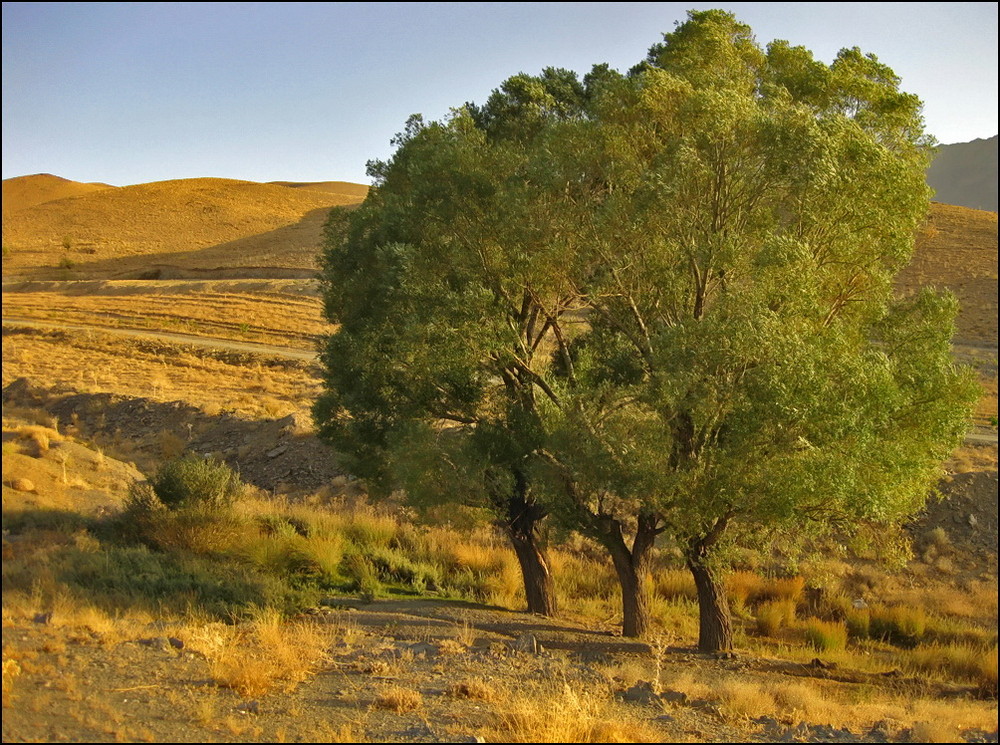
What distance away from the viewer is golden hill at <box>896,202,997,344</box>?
44494mm

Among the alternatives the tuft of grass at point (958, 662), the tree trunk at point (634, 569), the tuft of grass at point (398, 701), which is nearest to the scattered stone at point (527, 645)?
the tree trunk at point (634, 569)

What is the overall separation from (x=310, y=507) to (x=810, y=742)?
1544cm

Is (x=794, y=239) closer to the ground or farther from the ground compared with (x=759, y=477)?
farther from the ground

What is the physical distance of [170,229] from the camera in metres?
94.7

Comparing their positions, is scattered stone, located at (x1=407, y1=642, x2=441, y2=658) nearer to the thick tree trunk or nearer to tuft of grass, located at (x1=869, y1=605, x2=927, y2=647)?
the thick tree trunk

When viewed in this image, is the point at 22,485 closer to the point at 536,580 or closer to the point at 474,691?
the point at 536,580

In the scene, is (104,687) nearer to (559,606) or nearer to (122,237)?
(559,606)

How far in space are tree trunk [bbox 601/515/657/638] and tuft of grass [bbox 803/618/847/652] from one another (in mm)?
4692

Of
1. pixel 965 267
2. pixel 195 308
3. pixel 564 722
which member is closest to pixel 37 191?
pixel 195 308

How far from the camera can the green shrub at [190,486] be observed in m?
16.0

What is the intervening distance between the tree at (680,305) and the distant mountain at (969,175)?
16114 centimetres

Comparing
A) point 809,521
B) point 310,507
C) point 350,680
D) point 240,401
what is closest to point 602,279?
point 809,521

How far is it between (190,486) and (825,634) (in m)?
13.4

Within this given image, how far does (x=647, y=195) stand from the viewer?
10906mm
